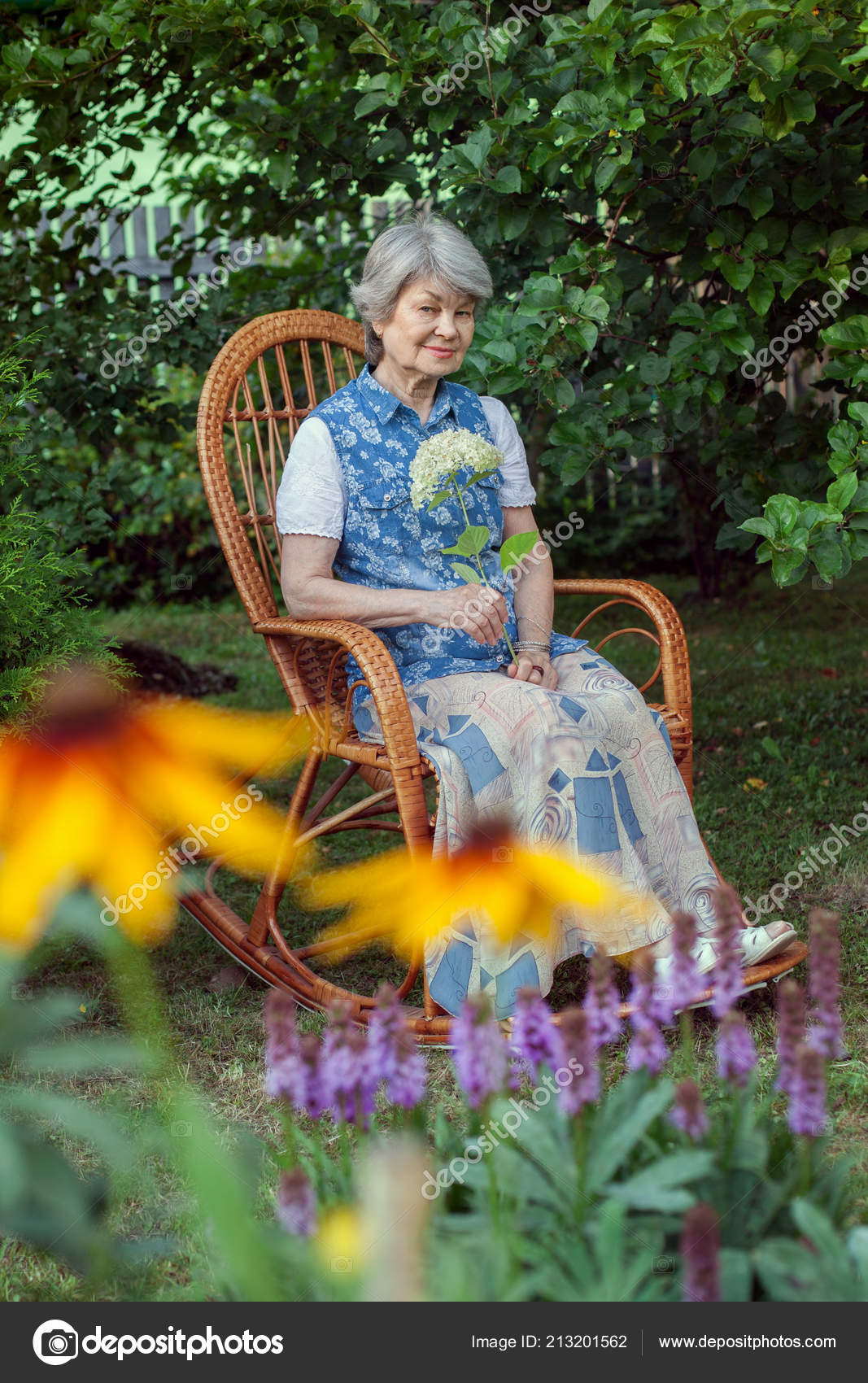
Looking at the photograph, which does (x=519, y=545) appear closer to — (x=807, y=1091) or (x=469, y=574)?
(x=469, y=574)

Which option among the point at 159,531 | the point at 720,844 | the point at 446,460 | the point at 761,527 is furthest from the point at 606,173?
the point at 159,531

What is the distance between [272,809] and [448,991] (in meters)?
1.61

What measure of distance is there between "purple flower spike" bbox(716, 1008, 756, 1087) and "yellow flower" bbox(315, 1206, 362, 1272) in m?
0.39

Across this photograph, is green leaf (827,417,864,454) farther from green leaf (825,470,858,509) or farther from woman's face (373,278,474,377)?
woman's face (373,278,474,377)

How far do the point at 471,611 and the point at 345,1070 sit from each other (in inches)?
→ 41.8

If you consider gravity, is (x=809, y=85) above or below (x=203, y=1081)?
above

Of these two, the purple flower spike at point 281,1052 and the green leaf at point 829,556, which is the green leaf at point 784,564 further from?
the purple flower spike at point 281,1052

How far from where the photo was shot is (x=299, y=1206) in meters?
1.08

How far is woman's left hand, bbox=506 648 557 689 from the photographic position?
87.7 inches

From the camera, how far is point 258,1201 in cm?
160
